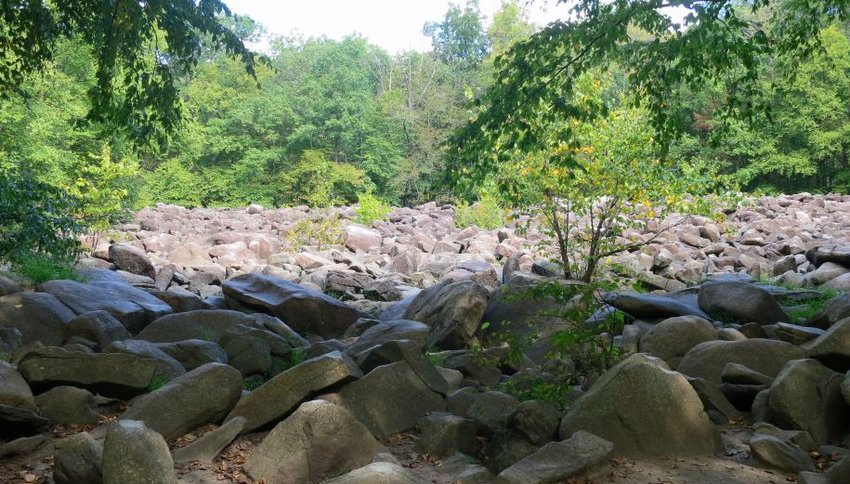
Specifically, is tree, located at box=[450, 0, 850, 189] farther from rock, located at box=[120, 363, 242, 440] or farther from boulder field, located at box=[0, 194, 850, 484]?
rock, located at box=[120, 363, 242, 440]

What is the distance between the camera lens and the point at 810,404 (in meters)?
5.61

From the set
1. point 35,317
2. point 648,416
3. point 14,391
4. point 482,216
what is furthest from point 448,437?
point 482,216

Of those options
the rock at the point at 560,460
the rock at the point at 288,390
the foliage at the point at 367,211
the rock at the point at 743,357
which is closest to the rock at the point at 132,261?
the rock at the point at 288,390

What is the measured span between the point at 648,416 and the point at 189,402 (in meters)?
3.37

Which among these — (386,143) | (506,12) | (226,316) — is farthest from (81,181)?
(506,12)

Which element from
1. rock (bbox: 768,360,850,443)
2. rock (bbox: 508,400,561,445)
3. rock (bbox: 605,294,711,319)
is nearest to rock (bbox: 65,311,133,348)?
rock (bbox: 508,400,561,445)

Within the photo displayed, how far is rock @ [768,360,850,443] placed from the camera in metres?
5.57

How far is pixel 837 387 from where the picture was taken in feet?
18.3

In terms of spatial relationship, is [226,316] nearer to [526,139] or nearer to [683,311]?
[526,139]

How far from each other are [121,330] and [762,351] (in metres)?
6.20

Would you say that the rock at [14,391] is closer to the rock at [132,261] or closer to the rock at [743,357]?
the rock at [743,357]

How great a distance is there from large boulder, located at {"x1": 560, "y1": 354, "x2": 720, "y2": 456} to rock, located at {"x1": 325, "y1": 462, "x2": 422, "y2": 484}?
1.44 m

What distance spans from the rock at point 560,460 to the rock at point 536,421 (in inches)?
14.7

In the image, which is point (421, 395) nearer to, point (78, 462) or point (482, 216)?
point (78, 462)
